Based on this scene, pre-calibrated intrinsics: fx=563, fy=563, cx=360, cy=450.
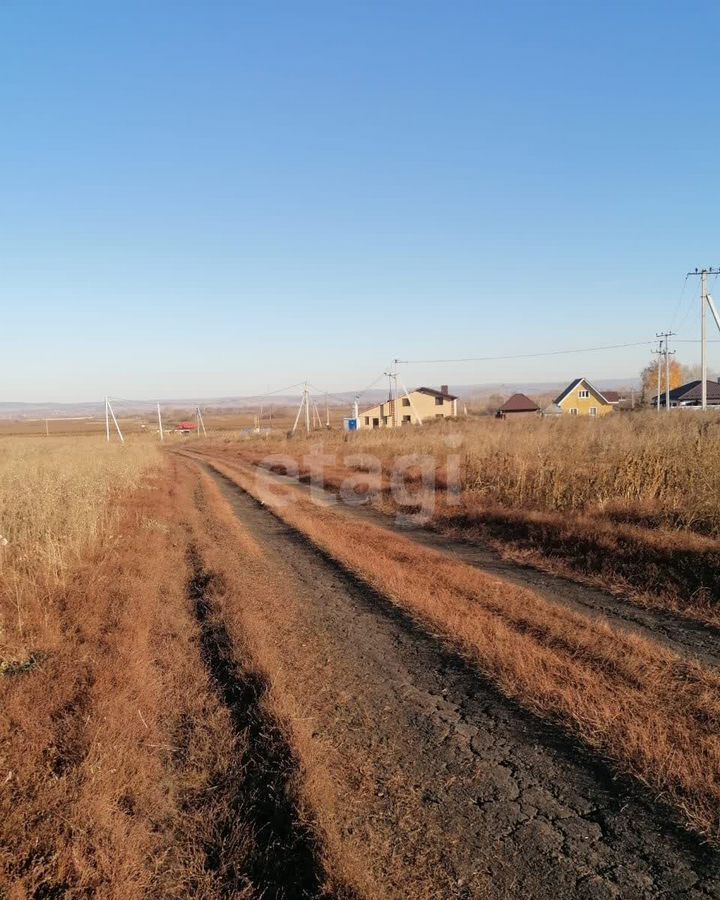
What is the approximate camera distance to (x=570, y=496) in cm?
1170

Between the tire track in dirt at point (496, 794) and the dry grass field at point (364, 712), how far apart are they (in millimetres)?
15

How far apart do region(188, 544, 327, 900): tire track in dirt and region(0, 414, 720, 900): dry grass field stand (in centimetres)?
1


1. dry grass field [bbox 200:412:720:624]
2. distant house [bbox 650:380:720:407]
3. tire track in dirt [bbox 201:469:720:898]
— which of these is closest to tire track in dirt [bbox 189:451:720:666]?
dry grass field [bbox 200:412:720:624]

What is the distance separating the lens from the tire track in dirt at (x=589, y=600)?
17.5ft

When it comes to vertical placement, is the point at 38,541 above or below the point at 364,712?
above

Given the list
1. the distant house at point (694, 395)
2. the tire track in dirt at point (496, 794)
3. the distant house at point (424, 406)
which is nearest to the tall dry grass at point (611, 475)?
the tire track in dirt at point (496, 794)

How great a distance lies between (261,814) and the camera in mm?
3053

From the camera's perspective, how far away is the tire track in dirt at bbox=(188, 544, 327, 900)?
8.49 ft

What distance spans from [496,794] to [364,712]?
3.96ft

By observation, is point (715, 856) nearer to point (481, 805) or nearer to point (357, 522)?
point (481, 805)

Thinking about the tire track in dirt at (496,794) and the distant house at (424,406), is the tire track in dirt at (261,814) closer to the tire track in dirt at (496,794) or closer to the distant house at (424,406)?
the tire track in dirt at (496,794)

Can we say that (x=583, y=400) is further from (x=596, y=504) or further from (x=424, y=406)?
(x=596, y=504)

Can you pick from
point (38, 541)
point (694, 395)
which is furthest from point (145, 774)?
point (694, 395)

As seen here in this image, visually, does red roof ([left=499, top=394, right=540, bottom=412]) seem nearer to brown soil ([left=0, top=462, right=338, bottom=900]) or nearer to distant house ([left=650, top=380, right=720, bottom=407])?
distant house ([left=650, top=380, right=720, bottom=407])
